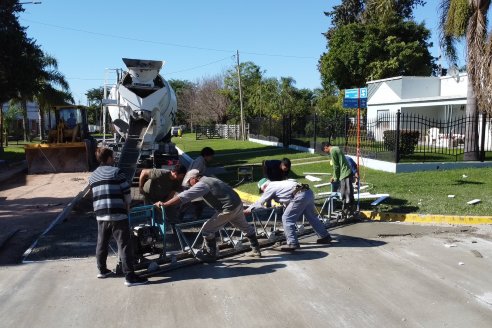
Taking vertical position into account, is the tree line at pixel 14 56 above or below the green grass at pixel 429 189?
above

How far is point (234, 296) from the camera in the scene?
5.73 m

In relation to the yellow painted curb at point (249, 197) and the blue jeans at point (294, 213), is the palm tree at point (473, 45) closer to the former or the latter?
the yellow painted curb at point (249, 197)

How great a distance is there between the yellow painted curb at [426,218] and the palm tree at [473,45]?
22.3 ft

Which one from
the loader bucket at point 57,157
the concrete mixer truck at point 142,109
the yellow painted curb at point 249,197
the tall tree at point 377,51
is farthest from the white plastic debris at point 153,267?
the tall tree at point 377,51

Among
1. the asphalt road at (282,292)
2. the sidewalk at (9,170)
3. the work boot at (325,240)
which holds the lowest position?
the asphalt road at (282,292)

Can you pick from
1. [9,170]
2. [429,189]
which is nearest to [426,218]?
[429,189]

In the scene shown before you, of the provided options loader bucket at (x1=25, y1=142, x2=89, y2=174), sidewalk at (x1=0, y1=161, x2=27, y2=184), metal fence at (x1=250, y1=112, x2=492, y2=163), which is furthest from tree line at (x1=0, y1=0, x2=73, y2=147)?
metal fence at (x1=250, y1=112, x2=492, y2=163)

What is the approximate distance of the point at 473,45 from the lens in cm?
1616

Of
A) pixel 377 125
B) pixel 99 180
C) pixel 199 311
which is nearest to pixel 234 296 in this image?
pixel 199 311

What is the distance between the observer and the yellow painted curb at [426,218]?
374 inches

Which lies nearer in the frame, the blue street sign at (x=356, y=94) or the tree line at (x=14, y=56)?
the blue street sign at (x=356, y=94)

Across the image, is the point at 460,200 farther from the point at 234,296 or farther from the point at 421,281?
the point at 234,296

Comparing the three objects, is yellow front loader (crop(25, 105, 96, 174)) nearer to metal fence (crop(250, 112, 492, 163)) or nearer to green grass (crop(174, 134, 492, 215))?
green grass (crop(174, 134, 492, 215))

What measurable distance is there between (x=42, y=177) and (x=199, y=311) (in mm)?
15176
